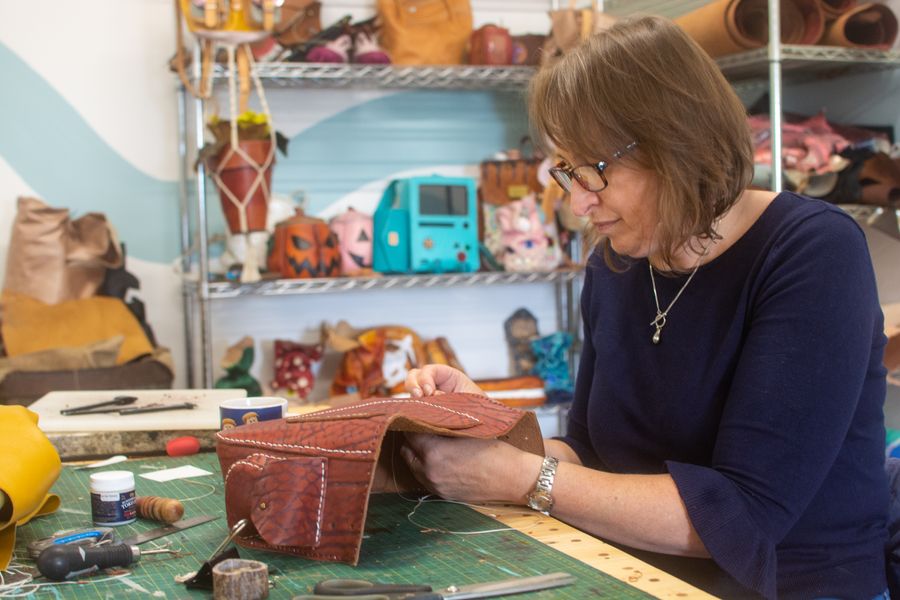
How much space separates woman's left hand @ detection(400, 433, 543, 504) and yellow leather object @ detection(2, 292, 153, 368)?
2.06 metres

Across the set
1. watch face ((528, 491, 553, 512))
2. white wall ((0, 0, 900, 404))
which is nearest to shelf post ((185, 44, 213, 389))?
white wall ((0, 0, 900, 404))

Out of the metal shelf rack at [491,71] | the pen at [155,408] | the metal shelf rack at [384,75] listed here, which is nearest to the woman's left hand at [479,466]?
the pen at [155,408]

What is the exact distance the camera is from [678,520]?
1385 millimetres

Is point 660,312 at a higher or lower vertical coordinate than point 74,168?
lower

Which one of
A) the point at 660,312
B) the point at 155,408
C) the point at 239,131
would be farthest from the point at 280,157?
the point at 660,312

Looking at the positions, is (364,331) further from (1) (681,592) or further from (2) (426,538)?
(1) (681,592)

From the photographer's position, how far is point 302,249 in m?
3.45

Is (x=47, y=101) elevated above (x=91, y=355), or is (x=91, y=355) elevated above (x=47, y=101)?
(x=47, y=101)

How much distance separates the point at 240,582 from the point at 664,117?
861mm

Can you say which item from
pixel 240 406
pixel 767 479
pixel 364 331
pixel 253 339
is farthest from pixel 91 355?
pixel 767 479

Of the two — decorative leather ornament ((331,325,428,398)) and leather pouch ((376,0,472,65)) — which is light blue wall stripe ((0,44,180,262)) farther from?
leather pouch ((376,0,472,65))

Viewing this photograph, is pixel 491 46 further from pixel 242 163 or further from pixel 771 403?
pixel 771 403

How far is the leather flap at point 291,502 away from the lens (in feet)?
4.03

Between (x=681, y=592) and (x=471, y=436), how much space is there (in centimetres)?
36
